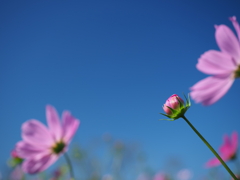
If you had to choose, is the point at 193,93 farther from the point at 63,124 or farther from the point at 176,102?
the point at 63,124

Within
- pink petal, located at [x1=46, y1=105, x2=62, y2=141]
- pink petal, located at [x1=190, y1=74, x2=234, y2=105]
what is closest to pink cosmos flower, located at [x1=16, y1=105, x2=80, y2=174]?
pink petal, located at [x1=46, y1=105, x2=62, y2=141]

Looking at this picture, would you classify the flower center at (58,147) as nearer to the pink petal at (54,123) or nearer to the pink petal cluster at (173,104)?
the pink petal at (54,123)

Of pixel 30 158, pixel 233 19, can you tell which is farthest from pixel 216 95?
pixel 30 158

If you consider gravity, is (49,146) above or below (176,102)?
above

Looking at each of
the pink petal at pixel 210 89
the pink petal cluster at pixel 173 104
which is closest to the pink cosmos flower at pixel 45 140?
the pink petal cluster at pixel 173 104

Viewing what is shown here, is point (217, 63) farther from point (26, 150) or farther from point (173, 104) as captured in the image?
point (26, 150)

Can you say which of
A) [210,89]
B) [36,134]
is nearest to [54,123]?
[36,134]
